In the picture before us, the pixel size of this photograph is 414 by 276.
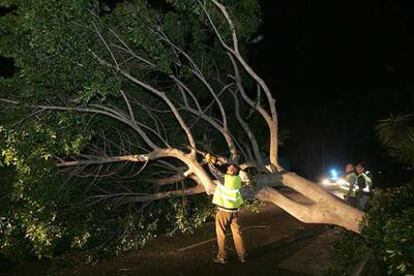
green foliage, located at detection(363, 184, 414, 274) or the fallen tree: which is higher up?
the fallen tree

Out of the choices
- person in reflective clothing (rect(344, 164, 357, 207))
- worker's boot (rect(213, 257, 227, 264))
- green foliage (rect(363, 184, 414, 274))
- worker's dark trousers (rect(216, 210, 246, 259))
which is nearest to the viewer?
green foliage (rect(363, 184, 414, 274))

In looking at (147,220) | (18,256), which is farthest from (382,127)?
(18,256)

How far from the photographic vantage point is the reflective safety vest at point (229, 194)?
8.62m

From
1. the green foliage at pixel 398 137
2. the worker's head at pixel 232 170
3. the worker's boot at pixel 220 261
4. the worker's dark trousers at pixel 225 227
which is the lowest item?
the worker's boot at pixel 220 261

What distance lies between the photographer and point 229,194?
8.71m

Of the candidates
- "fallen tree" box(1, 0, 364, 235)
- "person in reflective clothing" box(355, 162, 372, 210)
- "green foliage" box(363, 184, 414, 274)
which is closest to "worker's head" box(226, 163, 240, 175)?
"fallen tree" box(1, 0, 364, 235)

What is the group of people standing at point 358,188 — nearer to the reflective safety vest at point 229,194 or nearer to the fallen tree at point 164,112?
the fallen tree at point 164,112

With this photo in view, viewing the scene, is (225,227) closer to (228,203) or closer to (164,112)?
(228,203)

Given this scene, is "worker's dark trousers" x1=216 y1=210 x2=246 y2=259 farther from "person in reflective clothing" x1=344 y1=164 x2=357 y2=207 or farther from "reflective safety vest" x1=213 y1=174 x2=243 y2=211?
"person in reflective clothing" x1=344 y1=164 x2=357 y2=207

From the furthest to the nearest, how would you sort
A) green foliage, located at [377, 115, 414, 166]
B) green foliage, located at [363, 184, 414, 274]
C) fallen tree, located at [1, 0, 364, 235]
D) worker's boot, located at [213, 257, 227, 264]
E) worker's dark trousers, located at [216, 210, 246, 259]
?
green foliage, located at [377, 115, 414, 166] → worker's boot, located at [213, 257, 227, 264] → worker's dark trousers, located at [216, 210, 246, 259] → fallen tree, located at [1, 0, 364, 235] → green foliage, located at [363, 184, 414, 274]

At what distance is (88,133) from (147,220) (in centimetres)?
311

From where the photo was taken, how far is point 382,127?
11078 mm

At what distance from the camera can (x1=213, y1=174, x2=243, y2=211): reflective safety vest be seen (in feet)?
28.3

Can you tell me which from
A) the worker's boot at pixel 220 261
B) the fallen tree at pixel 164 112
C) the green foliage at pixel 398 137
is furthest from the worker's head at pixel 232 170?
the green foliage at pixel 398 137
